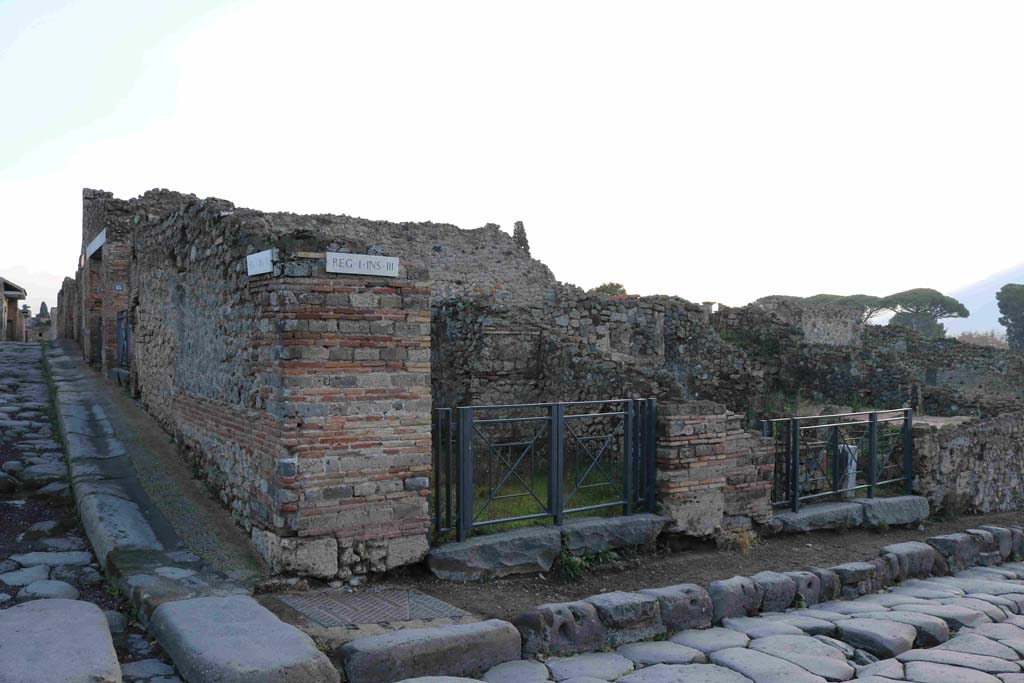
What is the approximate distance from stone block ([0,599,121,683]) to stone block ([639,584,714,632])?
348 cm

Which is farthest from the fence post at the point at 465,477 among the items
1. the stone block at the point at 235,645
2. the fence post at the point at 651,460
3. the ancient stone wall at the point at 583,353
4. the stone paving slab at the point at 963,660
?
the stone paving slab at the point at 963,660

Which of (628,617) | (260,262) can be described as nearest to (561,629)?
(628,617)

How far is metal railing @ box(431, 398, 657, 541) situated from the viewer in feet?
20.2

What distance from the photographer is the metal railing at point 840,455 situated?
330 inches

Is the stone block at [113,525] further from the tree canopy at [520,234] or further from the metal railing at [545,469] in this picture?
the tree canopy at [520,234]

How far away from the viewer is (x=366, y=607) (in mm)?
5168

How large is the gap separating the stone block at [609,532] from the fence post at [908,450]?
411 cm

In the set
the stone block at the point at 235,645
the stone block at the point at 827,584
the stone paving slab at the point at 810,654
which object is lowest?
the stone block at the point at 827,584

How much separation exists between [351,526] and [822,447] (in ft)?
18.2

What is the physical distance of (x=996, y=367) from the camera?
770 inches

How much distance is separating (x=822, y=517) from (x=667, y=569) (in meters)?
2.36

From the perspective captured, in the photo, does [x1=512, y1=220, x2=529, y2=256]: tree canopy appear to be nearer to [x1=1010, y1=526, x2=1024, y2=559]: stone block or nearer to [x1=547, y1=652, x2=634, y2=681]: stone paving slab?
[x1=1010, y1=526, x2=1024, y2=559]: stone block

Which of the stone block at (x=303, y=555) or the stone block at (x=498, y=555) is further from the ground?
the stone block at (x=303, y=555)

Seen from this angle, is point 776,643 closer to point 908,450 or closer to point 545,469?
point 545,469
